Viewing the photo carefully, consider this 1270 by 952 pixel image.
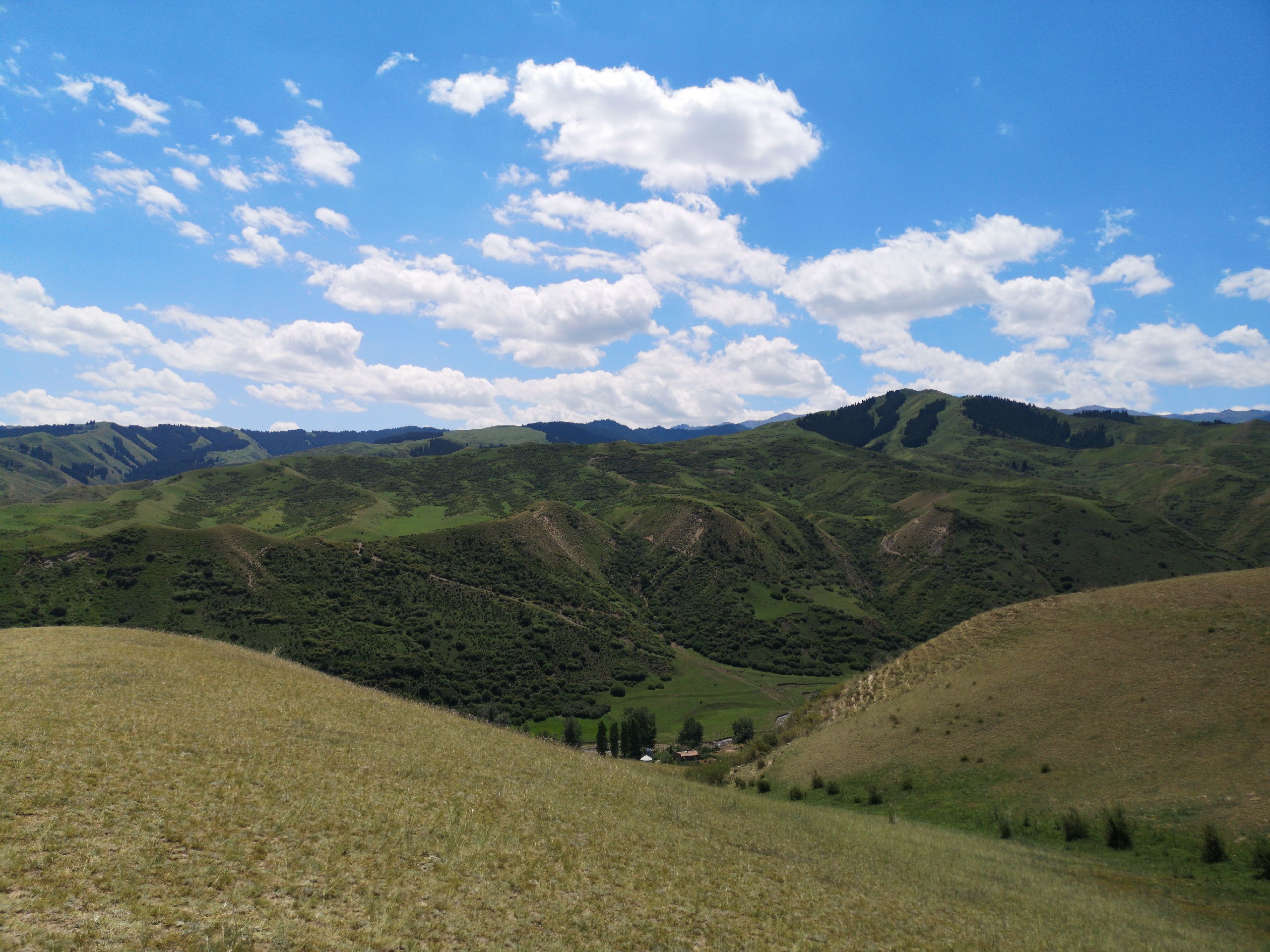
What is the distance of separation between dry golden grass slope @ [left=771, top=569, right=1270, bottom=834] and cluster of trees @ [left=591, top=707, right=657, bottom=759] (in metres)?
36.3

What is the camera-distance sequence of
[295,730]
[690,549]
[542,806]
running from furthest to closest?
1. [690,549]
2. [295,730]
3. [542,806]

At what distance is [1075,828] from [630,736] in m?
61.1

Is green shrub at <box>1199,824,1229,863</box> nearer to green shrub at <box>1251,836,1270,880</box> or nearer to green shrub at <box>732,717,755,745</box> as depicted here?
green shrub at <box>1251,836,1270,880</box>

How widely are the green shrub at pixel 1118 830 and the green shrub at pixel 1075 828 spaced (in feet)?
2.27

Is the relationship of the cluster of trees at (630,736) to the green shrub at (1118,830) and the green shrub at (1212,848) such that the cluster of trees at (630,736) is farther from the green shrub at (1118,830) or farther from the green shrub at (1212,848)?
the green shrub at (1212,848)

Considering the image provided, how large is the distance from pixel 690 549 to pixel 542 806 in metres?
164

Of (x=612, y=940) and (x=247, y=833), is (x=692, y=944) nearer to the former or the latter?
(x=612, y=940)

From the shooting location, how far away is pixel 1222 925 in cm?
1916

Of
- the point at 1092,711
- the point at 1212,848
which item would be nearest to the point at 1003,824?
the point at 1212,848

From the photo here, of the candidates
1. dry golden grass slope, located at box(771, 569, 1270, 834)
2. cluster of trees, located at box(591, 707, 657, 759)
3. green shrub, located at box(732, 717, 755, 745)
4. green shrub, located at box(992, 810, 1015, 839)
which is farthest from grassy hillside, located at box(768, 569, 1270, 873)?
green shrub, located at box(732, 717, 755, 745)

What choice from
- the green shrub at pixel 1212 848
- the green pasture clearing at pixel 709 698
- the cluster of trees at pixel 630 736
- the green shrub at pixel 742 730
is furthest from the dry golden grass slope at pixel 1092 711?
the green pasture clearing at pixel 709 698

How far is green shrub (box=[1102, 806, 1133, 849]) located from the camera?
1016 inches

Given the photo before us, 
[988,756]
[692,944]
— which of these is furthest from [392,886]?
[988,756]

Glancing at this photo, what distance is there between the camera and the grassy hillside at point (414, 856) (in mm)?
12477
